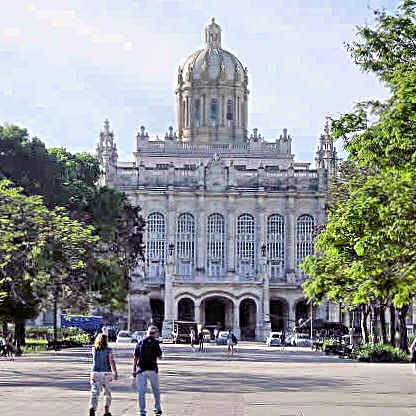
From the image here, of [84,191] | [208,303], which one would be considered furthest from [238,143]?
[84,191]

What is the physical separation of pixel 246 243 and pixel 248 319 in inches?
350

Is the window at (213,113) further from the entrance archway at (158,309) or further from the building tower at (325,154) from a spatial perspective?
the entrance archway at (158,309)

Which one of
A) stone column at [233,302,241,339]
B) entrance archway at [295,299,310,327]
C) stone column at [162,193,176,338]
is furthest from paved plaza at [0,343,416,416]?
entrance archway at [295,299,310,327]

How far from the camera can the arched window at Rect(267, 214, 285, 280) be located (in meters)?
108

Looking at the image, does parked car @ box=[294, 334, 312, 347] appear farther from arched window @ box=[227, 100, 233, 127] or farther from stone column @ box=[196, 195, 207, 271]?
arched window @ box=[227, 100, 233, 127]

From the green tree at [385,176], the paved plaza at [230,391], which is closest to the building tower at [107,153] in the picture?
the paved plaza at [230,391]

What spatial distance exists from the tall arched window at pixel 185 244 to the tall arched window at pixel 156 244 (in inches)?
63.6

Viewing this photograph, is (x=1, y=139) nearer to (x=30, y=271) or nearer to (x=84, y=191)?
(x=84, y=191)

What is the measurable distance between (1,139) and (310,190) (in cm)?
5630

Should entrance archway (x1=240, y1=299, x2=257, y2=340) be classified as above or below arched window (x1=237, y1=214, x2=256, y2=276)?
below

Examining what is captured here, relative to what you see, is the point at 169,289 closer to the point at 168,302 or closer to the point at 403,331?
the point at 168,302

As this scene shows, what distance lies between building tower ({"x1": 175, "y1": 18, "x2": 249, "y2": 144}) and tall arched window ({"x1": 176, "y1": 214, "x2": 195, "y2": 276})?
34.3 ft

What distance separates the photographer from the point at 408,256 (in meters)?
24.7

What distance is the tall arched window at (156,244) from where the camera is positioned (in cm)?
10569
